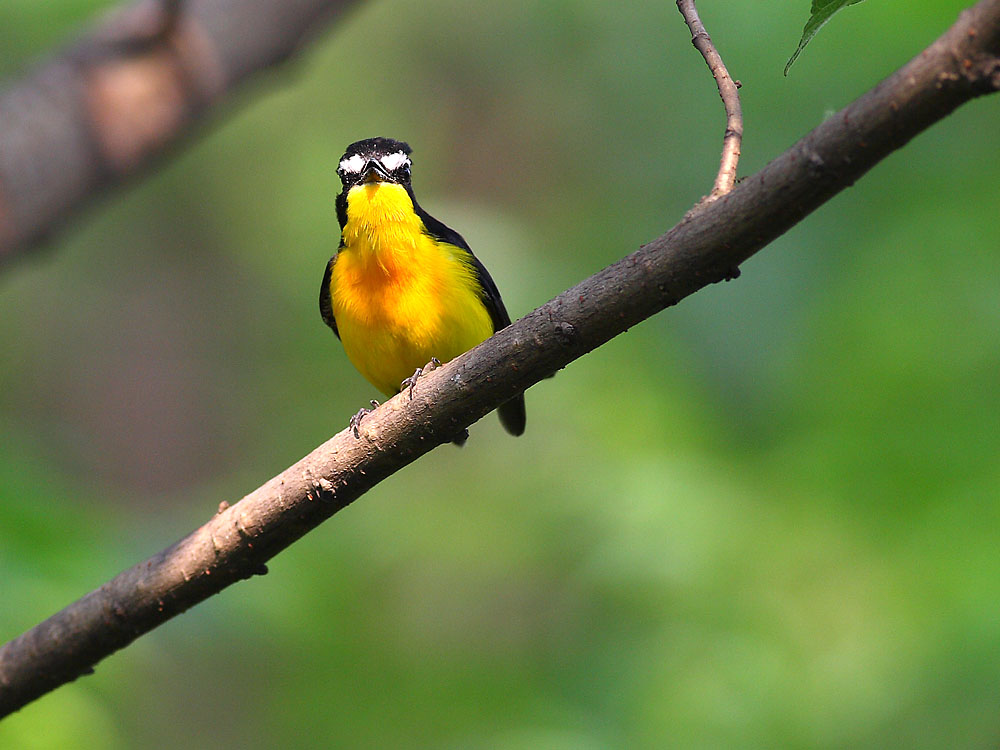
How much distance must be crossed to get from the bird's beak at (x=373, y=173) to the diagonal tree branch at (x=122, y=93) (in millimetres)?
1783

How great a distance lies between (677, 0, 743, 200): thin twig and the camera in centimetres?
272

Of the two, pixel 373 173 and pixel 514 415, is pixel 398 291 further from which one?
pixel 514 415

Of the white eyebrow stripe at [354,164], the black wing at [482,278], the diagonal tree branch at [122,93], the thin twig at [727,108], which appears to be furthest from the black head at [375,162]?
the thin twig at [727,108]

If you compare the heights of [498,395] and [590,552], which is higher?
[590,552]

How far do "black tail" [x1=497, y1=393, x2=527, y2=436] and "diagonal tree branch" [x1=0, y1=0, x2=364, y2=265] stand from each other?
8.74 feet

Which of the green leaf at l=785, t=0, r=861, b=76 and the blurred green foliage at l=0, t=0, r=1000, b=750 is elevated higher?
the blurred green foliage at l=0, t=0, r=1000, b=750

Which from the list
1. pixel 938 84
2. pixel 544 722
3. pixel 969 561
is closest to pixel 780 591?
pixel 969 561

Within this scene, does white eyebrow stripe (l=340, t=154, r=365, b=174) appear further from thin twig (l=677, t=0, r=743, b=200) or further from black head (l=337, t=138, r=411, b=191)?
thin twig (l=677, t=0, r=743, b=200)

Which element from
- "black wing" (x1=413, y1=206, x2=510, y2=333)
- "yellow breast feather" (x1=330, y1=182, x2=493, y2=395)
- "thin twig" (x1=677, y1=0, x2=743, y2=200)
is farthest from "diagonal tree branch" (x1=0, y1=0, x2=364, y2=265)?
"thin twig" (x1=677, y1=0, x2=743, y2=200)

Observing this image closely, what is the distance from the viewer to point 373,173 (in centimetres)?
529

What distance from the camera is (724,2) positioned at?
23.0 ft

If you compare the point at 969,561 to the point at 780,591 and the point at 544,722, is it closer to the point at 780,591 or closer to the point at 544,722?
the point at 780,591

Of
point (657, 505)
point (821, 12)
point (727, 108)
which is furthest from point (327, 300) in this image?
point (821, 12)

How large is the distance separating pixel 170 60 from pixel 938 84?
Answer: 534cm
